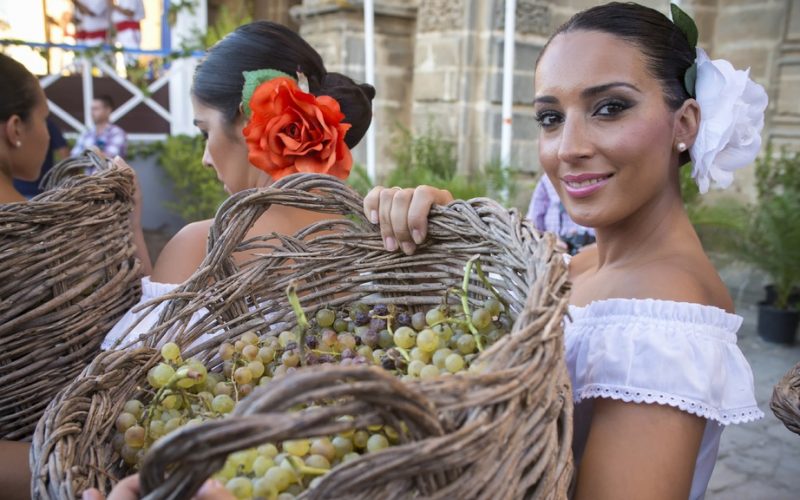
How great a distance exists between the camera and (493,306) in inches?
40.6

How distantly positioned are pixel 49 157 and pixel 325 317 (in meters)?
3.98

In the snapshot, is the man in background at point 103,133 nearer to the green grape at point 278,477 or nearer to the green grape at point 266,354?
the green grape at point 266,354

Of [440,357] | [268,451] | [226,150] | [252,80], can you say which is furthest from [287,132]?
[268,451]

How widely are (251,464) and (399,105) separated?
6330 mm

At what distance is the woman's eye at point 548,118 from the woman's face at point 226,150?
1013 mm

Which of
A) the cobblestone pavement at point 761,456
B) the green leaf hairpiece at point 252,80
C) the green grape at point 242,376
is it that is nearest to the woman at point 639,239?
the green grape at point 242,376

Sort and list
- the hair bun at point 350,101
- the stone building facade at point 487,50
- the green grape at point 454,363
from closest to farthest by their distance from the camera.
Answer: the green grape at point 454,363 → the hair bun at point 350,101 → the stone building facade at point 487,50

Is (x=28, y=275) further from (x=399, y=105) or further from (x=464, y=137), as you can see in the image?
(x=399, y=105)

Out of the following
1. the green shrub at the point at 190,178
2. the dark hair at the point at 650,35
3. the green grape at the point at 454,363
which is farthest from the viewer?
the green shrub at the point at 190,178

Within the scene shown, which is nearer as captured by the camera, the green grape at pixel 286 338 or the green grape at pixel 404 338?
the green grape at pixel 404 338

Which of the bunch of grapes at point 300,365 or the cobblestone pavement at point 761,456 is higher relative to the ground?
the bunch of grapes at point 300,365

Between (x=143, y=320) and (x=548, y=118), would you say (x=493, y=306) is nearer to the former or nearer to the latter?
(x=548, y=118)

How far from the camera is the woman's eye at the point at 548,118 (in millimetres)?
1358

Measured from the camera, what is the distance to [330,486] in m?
0.65
